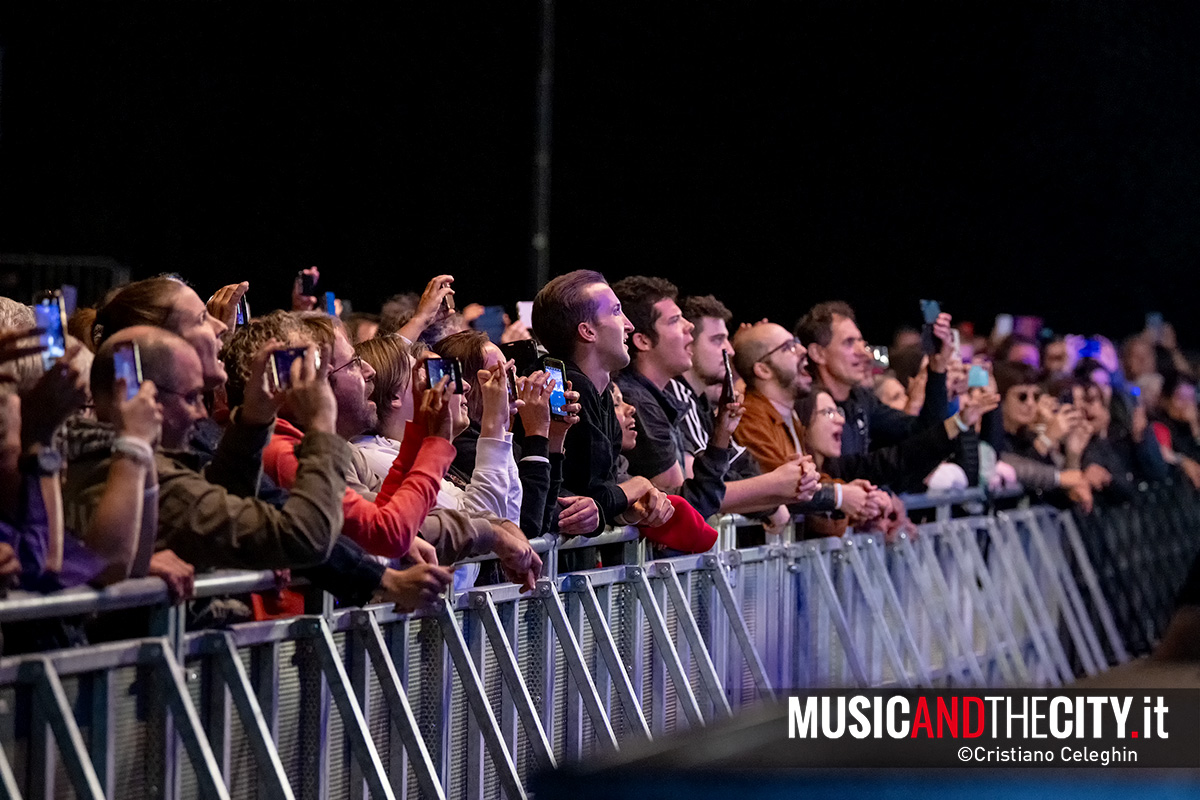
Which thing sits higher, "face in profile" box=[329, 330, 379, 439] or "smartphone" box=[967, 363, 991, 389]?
"smartphone" box=[967, 363, 991, 389]

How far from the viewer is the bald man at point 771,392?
6836mm

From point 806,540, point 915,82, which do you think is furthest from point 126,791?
point 915,82

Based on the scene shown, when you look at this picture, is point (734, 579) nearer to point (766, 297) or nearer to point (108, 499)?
point (108, 499)

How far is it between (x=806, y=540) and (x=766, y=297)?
258 inches

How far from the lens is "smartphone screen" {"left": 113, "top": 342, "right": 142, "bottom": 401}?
10.5 ft

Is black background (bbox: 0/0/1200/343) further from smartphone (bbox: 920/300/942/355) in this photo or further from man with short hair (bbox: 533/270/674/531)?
man with short hair (bbox: 533/270/674/531)

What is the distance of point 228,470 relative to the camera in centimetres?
350

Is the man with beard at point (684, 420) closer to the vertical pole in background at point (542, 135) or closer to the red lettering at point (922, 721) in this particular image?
the red lettering at point (922, 721)

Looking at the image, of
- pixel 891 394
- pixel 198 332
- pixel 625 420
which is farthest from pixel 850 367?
pixel 198 332

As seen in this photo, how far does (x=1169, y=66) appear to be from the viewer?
15.4 m

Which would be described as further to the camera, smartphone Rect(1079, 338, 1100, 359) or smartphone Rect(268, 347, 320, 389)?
smartphone Rect(1079, 338, 1100, 359)

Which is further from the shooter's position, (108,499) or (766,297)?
(766,297)

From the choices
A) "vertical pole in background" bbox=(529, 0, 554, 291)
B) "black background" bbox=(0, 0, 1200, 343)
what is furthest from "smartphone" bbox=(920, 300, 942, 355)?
"black background" bbox=(0, 0, 1200, 343)

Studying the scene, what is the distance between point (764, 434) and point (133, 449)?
4.02 m
